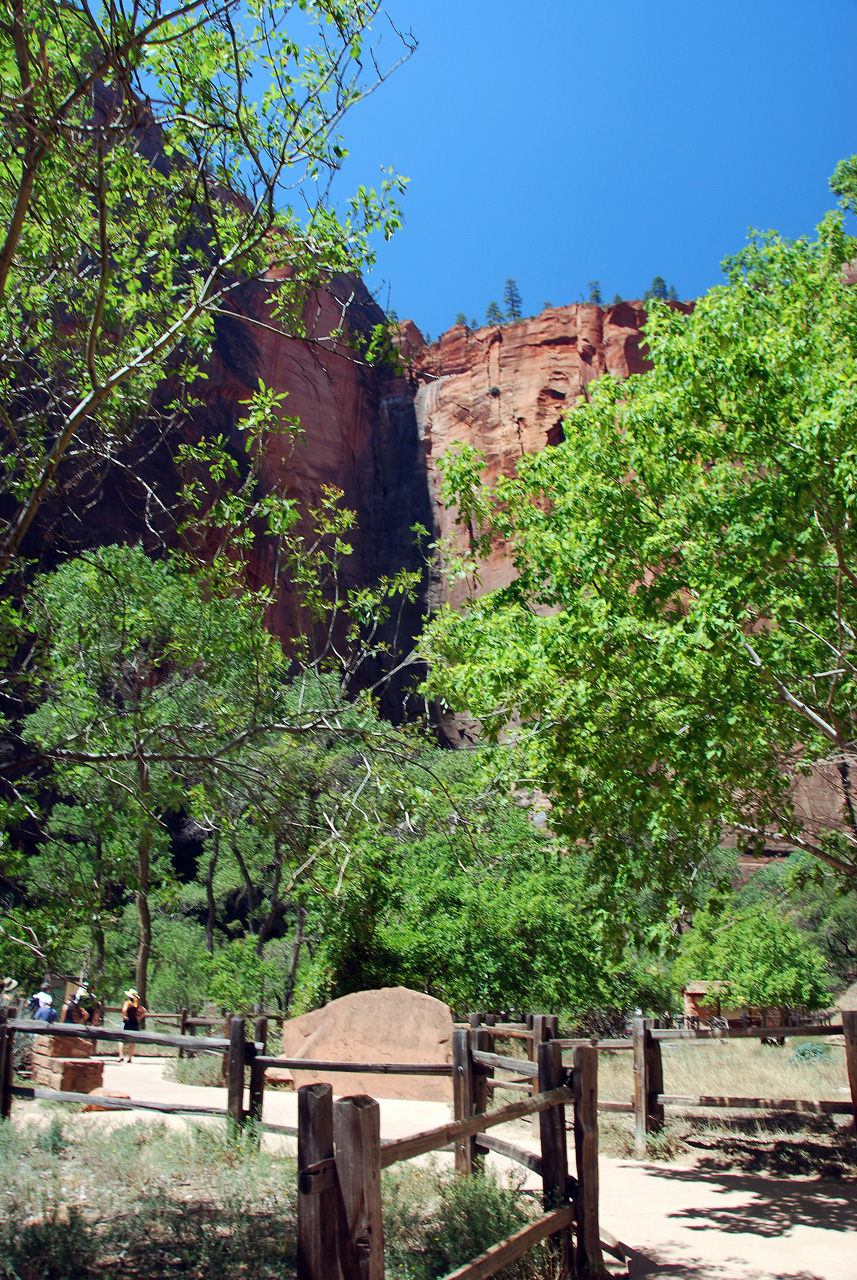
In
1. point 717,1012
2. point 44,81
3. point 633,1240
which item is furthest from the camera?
point 717,1012

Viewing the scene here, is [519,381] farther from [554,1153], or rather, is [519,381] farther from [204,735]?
[554,1153]

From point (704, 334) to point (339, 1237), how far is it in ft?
27.4

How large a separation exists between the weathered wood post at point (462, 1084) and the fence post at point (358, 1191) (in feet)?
12.3

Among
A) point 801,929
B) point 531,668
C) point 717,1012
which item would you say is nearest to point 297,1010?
point 531,668

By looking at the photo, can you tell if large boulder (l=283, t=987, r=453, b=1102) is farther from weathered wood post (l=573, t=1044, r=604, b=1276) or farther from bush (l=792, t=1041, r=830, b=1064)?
bush (l=792, t=1041, r=830, b=1064)

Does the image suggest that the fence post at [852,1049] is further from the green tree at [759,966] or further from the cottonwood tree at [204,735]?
the green tree at [759,966]

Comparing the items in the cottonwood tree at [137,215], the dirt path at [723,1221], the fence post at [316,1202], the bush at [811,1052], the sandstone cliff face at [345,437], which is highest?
the sandstone cliff face at [345,437]

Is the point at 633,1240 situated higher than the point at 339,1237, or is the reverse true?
the point at 339,1237

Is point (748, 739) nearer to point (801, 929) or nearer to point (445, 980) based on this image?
point (445, 980)

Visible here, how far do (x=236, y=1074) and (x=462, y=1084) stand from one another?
2.47 metres

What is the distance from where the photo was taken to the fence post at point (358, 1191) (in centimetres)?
307

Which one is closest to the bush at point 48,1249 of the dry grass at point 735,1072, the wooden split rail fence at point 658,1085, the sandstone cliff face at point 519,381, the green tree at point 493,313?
the wooden split rail fence at point 658,1085

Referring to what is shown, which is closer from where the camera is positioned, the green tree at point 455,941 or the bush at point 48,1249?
the bush at point 48,1249

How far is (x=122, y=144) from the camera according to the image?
6562 mm
